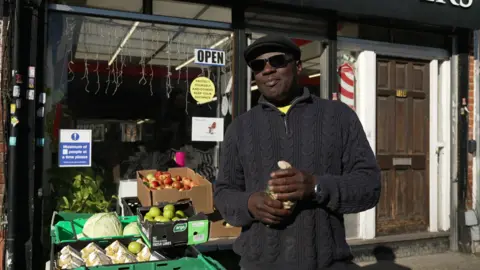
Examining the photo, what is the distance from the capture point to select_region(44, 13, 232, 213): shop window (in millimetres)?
4930

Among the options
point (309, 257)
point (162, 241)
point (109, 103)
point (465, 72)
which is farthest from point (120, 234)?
point (465, 72)

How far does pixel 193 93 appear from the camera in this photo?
561 cm

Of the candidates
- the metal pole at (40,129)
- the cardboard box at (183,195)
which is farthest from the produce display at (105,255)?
the metal pole at (40,129)

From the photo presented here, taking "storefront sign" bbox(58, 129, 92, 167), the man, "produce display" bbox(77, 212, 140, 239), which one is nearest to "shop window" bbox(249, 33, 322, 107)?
"storefront sign" bbox(58, 129, 92, 167)

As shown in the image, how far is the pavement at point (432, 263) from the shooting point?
19.4ft

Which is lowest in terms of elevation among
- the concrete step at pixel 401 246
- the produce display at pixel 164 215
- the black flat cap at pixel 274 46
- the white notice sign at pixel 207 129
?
the concrete step at pixel 401 246

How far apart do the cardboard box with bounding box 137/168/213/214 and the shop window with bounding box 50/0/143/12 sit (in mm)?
1914

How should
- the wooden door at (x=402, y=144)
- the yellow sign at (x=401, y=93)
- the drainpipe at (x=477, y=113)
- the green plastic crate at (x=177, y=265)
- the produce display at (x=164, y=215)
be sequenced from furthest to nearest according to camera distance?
the drainpipe at (x=477, y=113)
the yellow sign at (x=401, y=93)
the wooden door at (x=402, y=144)
the produce display at (x=164, y=215)
the green plastic crate at (x=177, y=265)

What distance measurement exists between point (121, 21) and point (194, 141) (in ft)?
5.49

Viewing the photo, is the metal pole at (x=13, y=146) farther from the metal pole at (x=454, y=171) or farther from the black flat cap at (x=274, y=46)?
the metal pole at (x=454, y=171)

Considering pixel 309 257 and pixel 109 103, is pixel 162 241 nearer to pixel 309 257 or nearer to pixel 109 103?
pixel 309 257

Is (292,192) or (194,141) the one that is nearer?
(292,192)

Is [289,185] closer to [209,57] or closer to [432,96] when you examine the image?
[209,57]

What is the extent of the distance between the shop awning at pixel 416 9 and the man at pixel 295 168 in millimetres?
3485
